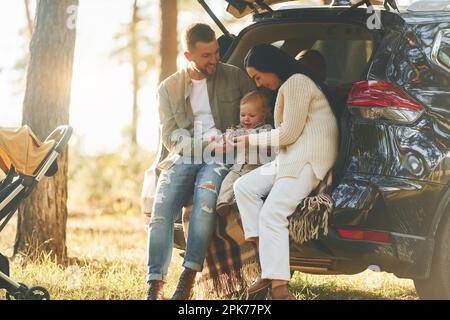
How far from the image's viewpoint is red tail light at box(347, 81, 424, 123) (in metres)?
5.44

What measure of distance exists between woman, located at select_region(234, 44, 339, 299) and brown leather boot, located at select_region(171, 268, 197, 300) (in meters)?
0.46

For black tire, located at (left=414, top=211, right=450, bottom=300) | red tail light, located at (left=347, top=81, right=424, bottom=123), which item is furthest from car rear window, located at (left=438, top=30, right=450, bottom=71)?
black tire, located at (left=414, top=211, right=450, bottom=300)

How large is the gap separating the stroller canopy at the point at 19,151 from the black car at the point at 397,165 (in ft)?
5.62

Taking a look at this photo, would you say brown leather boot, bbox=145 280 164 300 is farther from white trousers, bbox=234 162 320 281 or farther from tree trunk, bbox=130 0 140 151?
tree trunk, bbox=130 0 140 151

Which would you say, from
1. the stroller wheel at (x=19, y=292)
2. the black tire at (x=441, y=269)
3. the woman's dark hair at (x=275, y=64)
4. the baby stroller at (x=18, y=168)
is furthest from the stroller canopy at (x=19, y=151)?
the black tire at (x=441, y=269)

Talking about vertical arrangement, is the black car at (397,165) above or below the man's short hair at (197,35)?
below

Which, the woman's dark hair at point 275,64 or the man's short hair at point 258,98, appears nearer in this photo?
the woman's dark hair at point 275,64

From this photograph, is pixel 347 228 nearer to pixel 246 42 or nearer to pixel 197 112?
pixel 197 112

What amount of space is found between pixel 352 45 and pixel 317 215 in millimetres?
2907

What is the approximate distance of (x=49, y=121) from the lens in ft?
26.9

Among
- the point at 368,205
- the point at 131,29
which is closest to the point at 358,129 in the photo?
the point at 368,205

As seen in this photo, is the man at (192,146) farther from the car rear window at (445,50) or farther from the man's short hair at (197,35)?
the car rear window at (445,50)

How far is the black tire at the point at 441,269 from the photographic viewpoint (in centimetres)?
546
